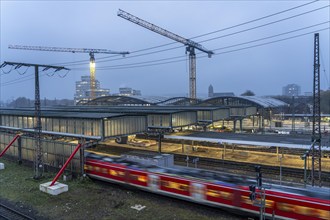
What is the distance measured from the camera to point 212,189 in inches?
816

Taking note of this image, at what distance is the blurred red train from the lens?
17.3 m

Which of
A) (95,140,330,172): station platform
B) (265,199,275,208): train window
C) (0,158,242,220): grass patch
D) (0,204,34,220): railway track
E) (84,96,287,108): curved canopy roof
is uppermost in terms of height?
(84,96,287,108): curved canopy roof

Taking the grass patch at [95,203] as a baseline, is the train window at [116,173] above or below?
above

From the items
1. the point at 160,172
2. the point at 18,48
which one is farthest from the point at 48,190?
the point at 18,48

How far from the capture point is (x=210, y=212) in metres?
21.3

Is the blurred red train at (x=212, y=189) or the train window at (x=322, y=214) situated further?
the blurred red train at (x=212, y=189)

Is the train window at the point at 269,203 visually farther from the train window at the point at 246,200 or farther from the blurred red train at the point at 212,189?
the train window at the point at 246,200

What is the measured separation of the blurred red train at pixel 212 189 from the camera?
682 inches

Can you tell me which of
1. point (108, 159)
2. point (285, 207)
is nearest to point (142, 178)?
point (108, 159)

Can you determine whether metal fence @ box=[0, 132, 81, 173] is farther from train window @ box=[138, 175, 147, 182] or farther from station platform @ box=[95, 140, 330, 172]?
station platform @ box=[95, 140, 330, 172]

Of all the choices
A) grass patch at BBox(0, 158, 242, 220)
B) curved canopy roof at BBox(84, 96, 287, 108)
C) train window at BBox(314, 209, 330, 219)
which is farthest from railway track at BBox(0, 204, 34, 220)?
curved canopy roof at BBox(84, 96, 287, 108)

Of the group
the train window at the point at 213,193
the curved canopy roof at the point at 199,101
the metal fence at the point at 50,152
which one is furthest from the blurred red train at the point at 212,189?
the curved canopy roof at the point at 199,101

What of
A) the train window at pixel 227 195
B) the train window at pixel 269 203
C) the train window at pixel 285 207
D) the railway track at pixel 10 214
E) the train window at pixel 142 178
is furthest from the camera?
the train window at pixel 142 178

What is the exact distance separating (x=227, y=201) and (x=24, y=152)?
2883 cm
